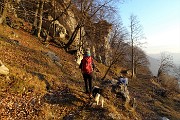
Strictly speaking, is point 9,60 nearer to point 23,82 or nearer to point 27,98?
point 23,82

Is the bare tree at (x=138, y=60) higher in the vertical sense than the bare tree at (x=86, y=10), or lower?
lower

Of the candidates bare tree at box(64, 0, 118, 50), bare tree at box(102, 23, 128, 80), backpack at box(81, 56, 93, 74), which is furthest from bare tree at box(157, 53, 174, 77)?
backpack at box(81, 56, 93, 74)

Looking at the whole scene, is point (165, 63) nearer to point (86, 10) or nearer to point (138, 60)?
point (138, 60)

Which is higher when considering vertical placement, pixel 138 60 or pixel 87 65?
pixel 87 65

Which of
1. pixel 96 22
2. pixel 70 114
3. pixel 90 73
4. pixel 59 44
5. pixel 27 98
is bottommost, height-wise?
pixel 70 114

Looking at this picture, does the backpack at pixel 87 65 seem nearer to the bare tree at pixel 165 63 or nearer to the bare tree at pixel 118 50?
the bare tree at pixel 118 50

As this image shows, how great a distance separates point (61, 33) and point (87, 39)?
183 inches

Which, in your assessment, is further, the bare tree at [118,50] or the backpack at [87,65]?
the bare tree at [118,50]

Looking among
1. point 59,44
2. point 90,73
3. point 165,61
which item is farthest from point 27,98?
point 165,61

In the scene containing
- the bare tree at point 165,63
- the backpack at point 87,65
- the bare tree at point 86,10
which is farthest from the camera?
the bare tree at point 165,63

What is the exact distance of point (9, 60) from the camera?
51.3 ft

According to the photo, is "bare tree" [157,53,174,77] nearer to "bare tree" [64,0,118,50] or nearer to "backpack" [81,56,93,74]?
"bare tree" [64,0,118,50]

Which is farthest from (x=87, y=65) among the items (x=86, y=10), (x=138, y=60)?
(x=138, y=60)

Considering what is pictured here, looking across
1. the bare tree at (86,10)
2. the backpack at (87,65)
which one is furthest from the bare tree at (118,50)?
the backpack at (87,65)
